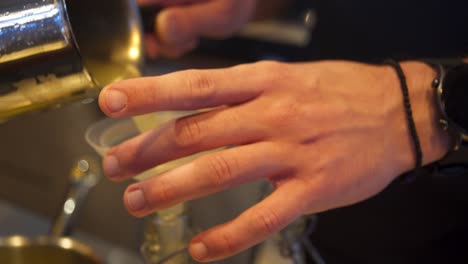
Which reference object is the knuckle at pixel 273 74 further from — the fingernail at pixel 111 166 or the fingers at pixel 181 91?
the fingernail at pixel 111 166

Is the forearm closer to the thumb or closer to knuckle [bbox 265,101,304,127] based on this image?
knuckle [bbox 265,101,304,127]

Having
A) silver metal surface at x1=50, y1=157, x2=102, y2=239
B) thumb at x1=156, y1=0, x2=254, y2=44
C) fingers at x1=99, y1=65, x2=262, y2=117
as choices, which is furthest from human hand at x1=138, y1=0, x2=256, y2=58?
fingers at x1=99, y1=65, x2=262, y2=117

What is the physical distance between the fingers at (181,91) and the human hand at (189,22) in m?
0.31

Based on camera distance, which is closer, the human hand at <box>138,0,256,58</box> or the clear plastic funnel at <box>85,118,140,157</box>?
the clear plastic funnel at <box>85,118,140,157</box>

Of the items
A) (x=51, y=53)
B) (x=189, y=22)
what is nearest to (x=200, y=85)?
(x=51, y=53)

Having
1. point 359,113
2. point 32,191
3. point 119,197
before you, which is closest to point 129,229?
point 119,197

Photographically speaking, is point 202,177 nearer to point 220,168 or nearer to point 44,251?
point 220,168

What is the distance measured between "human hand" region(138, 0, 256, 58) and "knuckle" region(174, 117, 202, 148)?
33cm

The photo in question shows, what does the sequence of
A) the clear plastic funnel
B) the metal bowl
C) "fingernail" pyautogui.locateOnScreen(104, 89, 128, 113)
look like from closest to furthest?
"fingernail" pyautogui.locateOnScreen(104, 89, 128, 113) < the clear plastic funnel < the metal bowl

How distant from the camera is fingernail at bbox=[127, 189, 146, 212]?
43cm

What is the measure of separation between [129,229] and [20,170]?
410 millimetres

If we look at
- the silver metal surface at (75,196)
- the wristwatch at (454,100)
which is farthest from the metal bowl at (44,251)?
the wristwatch at (454,100)

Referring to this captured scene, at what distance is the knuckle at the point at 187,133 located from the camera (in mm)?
436

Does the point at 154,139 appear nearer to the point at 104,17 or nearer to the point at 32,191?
the point at 104,17
